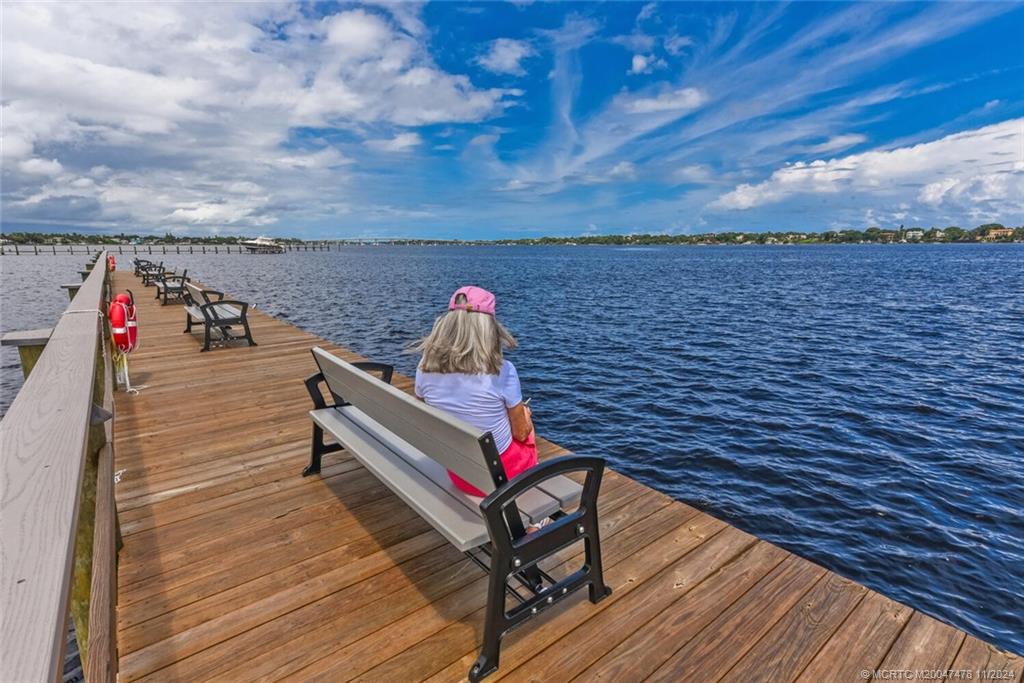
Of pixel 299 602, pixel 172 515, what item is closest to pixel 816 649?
pixel 299 602

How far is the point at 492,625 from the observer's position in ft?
8.51

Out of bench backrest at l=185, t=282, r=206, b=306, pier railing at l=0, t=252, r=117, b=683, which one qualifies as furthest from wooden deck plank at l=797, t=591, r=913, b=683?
bench backrest at l=185, t=282, r=206, b=306

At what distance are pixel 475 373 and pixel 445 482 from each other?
77 cm

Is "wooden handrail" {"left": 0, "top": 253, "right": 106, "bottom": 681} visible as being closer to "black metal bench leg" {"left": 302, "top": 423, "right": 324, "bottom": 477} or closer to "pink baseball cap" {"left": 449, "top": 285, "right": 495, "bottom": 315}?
"pink baseball cap" {"left": 449, "top": 285, "right": 495, "bottom": 315}

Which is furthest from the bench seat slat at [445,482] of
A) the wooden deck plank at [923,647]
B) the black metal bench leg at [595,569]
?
the wooden deck plank at [923,647]

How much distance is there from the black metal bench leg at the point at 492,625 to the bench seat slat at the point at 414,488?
193 mm

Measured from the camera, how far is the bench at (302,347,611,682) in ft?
8.33

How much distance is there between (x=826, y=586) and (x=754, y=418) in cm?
777

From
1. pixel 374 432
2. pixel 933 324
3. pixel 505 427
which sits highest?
pixel 505 427

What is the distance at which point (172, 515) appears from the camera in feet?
12.8

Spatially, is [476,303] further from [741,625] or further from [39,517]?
[741,625]

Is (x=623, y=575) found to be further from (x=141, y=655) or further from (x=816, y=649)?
(x=141, y=655)

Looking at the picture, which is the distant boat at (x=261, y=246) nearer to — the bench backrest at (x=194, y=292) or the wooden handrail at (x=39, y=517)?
the bench backrest at (x=194, y=292)

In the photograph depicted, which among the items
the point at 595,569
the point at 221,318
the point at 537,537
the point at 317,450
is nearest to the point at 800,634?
the point at 595,569
